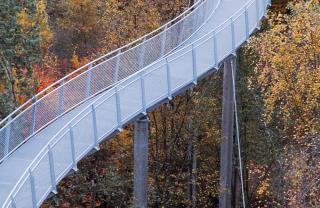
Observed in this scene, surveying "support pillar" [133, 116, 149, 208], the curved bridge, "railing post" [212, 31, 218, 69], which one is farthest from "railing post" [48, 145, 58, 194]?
"railing post" [212, 31, 218, 69]

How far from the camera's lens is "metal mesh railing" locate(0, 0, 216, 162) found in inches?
580

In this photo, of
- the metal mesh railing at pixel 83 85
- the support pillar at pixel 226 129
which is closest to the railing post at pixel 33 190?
the metal mesh railing at pixel 83 85

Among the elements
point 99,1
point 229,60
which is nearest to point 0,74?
point 229,60

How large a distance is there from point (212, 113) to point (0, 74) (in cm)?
860

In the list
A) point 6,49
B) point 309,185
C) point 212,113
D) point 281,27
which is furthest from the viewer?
point 212,113

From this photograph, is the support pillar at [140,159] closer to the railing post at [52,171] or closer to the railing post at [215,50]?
the railing post at [215,50]

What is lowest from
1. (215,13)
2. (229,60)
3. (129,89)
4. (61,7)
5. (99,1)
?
(129,89)

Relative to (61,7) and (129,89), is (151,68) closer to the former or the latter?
(129,89)

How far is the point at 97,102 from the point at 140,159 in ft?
8.01

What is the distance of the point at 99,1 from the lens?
90.7ft

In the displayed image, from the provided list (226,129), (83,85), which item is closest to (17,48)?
(83,85)

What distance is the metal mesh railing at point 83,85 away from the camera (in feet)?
48.3

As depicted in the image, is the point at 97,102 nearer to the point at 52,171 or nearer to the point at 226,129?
the point at 52,171

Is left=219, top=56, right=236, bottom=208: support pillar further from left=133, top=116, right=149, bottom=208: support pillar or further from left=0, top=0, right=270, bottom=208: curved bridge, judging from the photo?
left=133, top=116, right=149, bottom=208: support pillar
